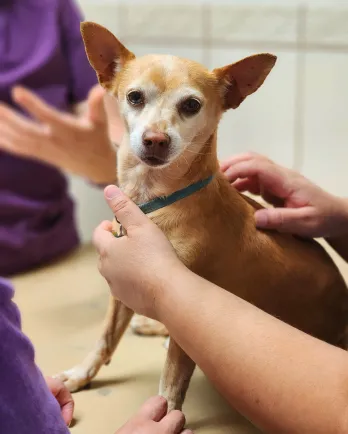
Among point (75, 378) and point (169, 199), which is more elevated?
point (169, 199)

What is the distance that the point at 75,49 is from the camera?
1414 millimetres

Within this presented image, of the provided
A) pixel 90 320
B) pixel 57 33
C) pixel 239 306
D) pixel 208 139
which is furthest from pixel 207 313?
pixel 57 33

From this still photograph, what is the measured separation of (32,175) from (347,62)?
0.86m

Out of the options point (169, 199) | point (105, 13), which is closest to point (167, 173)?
point (169, 199)

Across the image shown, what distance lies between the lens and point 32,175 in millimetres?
1399

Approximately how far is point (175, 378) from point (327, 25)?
112 cm

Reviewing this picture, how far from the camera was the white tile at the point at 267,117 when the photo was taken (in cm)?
163

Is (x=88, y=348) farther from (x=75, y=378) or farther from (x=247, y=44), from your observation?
(x=247, y=44)

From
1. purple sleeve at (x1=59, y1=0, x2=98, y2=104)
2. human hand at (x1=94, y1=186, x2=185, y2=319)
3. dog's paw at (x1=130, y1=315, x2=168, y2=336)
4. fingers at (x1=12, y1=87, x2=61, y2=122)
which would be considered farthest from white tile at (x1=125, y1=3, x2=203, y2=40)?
human hand at (x1=94, y1=186, x2=185, y2=319)

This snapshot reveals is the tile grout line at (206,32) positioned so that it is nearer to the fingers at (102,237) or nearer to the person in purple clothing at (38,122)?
the person in purple clothing at (38,122)

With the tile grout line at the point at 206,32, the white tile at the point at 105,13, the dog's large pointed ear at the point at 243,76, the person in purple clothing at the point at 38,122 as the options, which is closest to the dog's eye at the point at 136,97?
the dog's large pointed ear at the point at 243,76

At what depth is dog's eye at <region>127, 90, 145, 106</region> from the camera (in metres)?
0.73

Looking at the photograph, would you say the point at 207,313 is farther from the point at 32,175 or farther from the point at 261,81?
the point at 32,175

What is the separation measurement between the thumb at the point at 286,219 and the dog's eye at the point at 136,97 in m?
0.22
